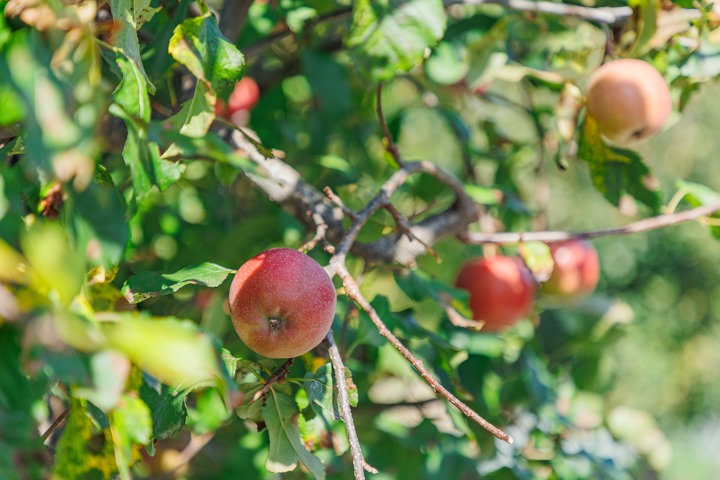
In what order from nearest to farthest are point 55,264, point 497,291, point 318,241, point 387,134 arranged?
1. point 55,264
2. point 318,241
3. point 387,134
4. point 497,291

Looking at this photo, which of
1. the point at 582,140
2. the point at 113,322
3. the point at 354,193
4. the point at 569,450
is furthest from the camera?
the point at 569,450

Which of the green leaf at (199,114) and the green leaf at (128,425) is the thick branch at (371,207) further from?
the green leaf at (128,425)

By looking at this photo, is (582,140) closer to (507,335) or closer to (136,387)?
(507,335)

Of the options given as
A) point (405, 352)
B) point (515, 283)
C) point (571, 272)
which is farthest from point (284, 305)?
point (571, 272)

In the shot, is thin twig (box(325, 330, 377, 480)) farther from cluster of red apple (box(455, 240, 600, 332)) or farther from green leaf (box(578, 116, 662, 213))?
cluster of red apple (box(455, 240, 600, 332))

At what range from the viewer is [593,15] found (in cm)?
94

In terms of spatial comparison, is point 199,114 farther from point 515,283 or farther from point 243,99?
point 515,283

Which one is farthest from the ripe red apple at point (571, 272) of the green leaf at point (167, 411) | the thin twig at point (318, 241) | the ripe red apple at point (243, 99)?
the green leaf at point (167, 411)

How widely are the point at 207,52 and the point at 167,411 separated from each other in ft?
0.93

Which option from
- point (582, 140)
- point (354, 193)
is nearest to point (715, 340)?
point (582, 140)

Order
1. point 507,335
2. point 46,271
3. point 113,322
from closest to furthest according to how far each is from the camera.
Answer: point 46,271
point 113,322
point 507,335

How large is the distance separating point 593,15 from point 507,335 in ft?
1.76

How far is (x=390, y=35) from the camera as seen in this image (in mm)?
785

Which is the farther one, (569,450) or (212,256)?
(569,450)
